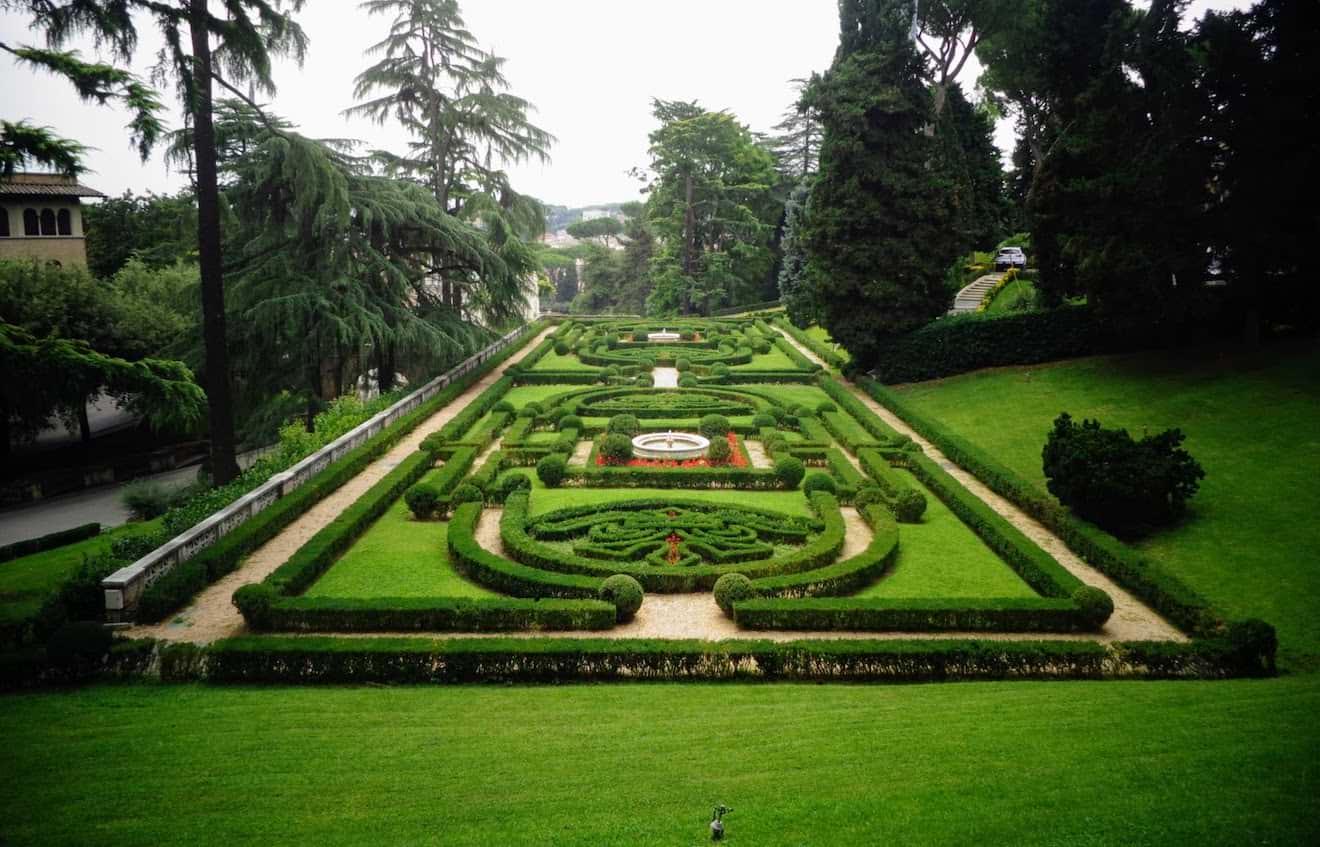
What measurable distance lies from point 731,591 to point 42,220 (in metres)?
35.1

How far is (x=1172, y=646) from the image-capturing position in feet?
38.8

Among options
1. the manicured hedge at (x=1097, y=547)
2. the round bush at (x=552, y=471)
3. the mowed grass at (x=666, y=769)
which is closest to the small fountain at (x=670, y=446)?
the round bush at (x=552, y=471)

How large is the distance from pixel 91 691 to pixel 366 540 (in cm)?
652

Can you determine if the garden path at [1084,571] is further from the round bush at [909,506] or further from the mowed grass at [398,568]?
the mowed grass at [398,568]

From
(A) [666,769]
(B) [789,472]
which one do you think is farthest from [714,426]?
(A) [666,769]

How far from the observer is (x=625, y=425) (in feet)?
81.1

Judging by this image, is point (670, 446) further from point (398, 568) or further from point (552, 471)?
point (398, 568)

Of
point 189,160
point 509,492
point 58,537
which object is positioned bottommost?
point 58,537

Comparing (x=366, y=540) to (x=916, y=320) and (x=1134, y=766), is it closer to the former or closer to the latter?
(x=1134, y=766)

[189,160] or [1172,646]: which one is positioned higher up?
[189,160]

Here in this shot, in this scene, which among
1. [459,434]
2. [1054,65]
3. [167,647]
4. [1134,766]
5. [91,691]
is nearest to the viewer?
[1134,766]

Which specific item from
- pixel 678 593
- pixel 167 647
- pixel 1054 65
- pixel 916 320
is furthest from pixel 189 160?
pixel 1054 65

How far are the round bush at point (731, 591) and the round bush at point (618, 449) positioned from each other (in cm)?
895

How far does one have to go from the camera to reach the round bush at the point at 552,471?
2059 cm
